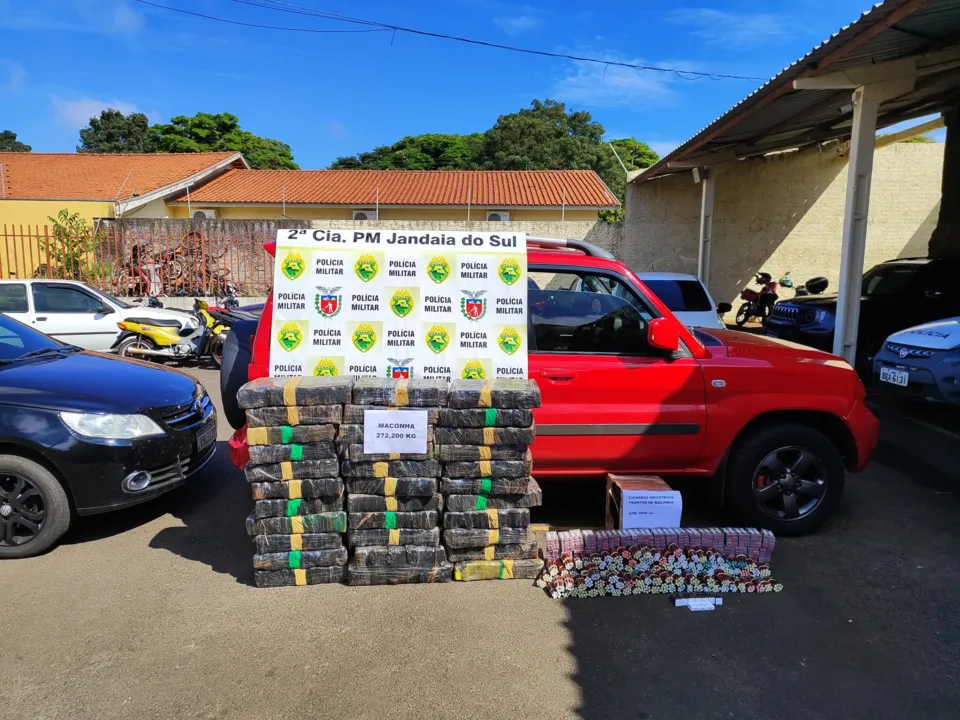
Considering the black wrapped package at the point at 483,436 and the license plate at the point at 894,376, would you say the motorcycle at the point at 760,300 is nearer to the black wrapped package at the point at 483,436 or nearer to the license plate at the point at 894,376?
the license plate at the point at 894,376

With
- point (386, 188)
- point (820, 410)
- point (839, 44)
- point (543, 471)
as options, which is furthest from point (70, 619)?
point (386, 188)

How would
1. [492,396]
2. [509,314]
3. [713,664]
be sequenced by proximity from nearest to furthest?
[713,664], [492,396], [509,314]

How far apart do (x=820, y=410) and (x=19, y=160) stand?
120 ft

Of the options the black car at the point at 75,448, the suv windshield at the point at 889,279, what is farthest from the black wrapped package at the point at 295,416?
the suv windshield at the point at 889,279

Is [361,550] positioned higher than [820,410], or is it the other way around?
[820,410]

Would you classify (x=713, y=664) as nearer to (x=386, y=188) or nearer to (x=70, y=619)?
(x=70, y=619)

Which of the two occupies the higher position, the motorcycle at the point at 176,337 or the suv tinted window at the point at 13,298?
the suv tinted window at the point at 13,298

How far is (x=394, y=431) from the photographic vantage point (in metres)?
3.73

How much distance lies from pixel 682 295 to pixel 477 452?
18.3ft

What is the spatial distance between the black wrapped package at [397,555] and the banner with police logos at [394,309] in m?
0.99

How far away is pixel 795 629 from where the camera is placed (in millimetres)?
3504

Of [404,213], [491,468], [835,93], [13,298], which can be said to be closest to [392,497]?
[491,468]

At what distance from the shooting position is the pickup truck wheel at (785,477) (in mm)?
4477

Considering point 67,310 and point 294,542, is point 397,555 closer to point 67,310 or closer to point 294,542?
point 294,542
